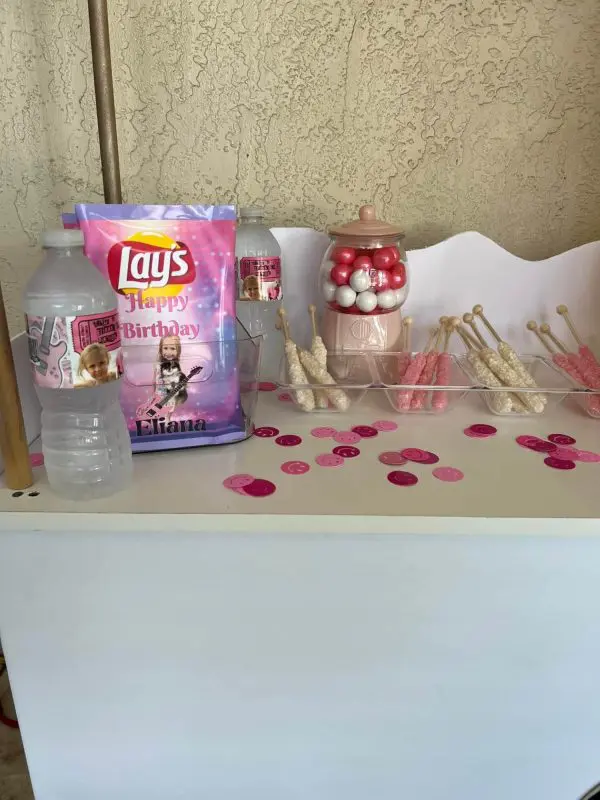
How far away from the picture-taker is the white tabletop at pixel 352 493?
59 centimetres

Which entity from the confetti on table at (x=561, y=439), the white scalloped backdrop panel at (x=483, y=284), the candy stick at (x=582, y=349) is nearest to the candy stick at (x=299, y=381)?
the white scalloped backdrop panel at (x=483, y=284)

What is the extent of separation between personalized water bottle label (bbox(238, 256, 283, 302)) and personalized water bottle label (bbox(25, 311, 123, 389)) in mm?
354

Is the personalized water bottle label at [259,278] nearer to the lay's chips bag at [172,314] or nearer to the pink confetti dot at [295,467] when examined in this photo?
the lay's chips bag at [172,314]

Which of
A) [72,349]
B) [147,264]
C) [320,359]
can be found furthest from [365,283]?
[72,349]

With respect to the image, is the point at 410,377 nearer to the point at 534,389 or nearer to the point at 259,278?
the point at 534,389

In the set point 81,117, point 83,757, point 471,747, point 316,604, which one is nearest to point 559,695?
point 471,747

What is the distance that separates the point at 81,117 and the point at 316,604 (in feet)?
2.85

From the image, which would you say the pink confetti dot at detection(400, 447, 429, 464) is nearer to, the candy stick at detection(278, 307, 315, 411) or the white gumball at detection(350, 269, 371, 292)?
the candy stick at detection(278, 307, 315, 411)

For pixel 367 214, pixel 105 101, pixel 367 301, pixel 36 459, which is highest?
pixel 105 101

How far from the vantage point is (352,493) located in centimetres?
63

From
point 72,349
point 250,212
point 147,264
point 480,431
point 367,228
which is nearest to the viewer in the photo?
point 72,349

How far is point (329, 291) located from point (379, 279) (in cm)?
8

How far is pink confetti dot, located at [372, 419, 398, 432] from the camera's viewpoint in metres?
0.79

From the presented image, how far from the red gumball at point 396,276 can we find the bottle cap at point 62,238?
0.46 meters
